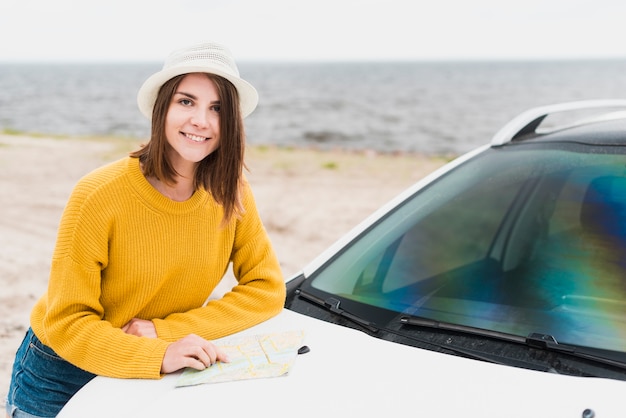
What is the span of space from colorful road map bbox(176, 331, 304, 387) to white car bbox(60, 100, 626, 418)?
3 cm

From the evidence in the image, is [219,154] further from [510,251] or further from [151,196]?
[510,251]

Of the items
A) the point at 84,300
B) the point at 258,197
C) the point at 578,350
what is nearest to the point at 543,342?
the point at 578,350

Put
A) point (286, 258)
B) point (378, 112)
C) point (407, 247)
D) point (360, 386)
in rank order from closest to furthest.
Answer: point (360, 386) < point (407, 247) < point (286, 258) < point (378, 112)

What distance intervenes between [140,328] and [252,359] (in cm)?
39

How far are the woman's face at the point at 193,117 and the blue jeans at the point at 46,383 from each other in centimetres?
74

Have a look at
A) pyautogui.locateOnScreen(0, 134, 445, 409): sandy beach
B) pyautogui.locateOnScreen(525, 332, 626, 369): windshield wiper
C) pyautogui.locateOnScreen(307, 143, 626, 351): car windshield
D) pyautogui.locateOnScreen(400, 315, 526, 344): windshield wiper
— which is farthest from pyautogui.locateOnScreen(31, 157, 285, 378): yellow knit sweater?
pyautogui.locateOnScreen(0, 134, 445, 409): sandy beach

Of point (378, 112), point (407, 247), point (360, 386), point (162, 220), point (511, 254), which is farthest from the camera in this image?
point (378, 112)

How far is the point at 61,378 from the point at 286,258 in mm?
3743

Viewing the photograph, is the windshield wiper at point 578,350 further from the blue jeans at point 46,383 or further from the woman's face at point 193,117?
the blue jeans at point 46,383

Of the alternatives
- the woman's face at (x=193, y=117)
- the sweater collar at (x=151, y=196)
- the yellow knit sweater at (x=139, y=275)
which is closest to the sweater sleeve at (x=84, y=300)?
the yellow knit sweater at (x=139, y=275)

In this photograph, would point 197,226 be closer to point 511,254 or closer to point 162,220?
point 162,220

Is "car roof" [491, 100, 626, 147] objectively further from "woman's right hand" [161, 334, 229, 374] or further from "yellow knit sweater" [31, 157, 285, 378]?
"woman's right hand" [161, 334, 229, 374]

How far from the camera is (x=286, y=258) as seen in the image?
18.7ft

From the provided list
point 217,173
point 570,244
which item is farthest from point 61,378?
point 570,244
